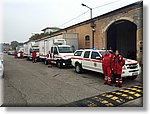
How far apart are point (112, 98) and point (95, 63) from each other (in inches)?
166

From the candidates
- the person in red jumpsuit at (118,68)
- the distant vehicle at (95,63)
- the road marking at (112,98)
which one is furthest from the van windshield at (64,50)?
the road marking at (112,98)

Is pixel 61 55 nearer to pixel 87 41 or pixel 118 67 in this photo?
pixel 118 67

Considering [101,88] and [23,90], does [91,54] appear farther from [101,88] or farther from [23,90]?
[23,90]

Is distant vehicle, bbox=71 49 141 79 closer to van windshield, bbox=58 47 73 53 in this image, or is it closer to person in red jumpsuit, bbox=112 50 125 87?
person in red jumpsuit, bbox=112 50 125 87

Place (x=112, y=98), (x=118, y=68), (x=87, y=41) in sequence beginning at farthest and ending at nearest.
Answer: (x=87, y=41) → (x=118, y=68) → (x=112, y=98)

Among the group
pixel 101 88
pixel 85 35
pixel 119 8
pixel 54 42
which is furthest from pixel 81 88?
pixel 85 35

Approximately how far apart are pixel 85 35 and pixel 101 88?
17.6 metres

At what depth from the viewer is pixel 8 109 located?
5.95 m

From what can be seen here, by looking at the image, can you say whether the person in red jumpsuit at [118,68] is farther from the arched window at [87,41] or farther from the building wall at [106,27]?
the arched window at [87,41]

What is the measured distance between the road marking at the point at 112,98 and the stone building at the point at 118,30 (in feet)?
31.3

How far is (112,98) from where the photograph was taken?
7.01 meters

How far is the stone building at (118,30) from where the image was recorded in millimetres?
16859

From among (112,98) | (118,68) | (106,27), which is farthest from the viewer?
(106,27)

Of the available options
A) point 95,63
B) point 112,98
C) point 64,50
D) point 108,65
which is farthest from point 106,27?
point 112,98
